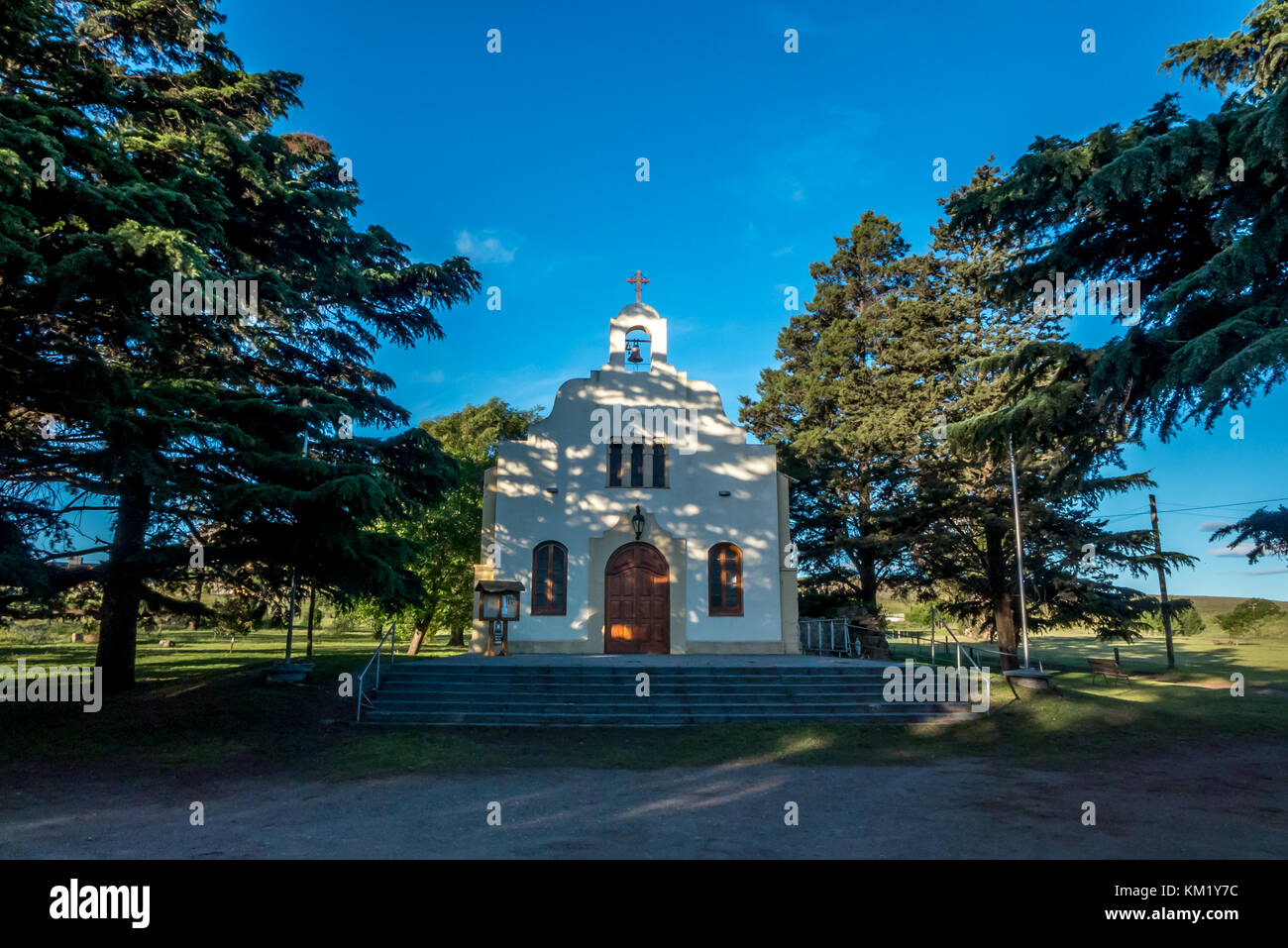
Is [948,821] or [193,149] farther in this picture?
[193,149]

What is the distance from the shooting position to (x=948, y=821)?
687 centimetres

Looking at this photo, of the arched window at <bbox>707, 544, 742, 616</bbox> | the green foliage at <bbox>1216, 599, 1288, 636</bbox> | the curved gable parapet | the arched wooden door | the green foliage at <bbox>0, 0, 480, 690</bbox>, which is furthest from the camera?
the green foliage at <bbox>1216, 599, 1288, 636</bbox>

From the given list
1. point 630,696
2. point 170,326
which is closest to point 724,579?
point 630,696

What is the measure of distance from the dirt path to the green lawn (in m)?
0.84

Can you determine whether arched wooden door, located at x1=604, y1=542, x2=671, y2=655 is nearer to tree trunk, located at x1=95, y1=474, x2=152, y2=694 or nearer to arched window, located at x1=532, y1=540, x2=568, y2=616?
arched window, located at x1=532, y1=540, x2=568, y2=616

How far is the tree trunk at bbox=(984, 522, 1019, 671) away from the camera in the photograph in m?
23.6

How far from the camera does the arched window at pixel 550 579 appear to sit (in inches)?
746

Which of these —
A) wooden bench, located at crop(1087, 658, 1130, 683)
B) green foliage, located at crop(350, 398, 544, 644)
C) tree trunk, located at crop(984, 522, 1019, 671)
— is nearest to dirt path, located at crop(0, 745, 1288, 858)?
tree trunk, located at crop(984, 522, 1019, 671)

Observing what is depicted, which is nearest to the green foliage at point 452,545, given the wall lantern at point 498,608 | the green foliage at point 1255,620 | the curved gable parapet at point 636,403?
the curved gable parapet at point 636,403

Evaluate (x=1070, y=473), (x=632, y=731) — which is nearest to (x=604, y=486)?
(x=632, y=731)

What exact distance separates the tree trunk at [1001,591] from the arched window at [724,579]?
947cm

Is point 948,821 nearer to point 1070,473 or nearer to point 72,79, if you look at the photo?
point 1070,473

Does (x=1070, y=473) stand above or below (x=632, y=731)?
above

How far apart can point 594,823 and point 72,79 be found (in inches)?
457
